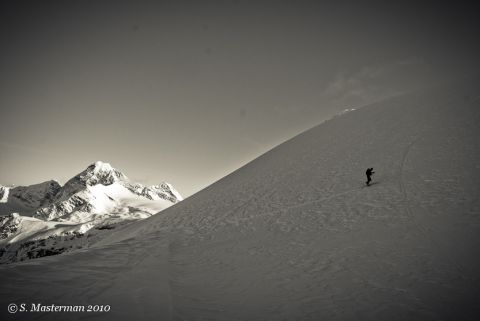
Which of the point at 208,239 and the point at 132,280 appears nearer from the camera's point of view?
the point at 132,280

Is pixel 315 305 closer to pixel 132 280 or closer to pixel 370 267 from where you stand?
pixel 370 267

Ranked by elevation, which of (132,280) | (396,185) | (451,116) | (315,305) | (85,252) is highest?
(451,116)

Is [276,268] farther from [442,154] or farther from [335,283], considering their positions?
[442,154]

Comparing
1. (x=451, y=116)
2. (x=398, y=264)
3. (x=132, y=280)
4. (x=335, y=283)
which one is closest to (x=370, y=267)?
(x=398, y=264)

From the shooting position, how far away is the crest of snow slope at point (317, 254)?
6641 millimetres

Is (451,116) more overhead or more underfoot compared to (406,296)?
more overhead

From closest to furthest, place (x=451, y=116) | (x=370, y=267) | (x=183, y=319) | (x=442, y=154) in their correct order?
1. (x=183, y=319)
2. (x=370, y=267)
3. (x=442, y=154)
4. (x=451, y=116)

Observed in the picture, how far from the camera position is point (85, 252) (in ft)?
38.3

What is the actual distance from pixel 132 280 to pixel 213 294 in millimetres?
3071

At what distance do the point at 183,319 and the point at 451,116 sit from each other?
97.6 ft

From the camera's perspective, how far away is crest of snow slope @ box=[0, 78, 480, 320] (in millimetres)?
6641

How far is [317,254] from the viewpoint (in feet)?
33.3

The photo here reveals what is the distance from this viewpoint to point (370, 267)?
8.38m

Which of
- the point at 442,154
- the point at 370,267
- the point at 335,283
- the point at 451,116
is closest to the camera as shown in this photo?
the point at 335,283
